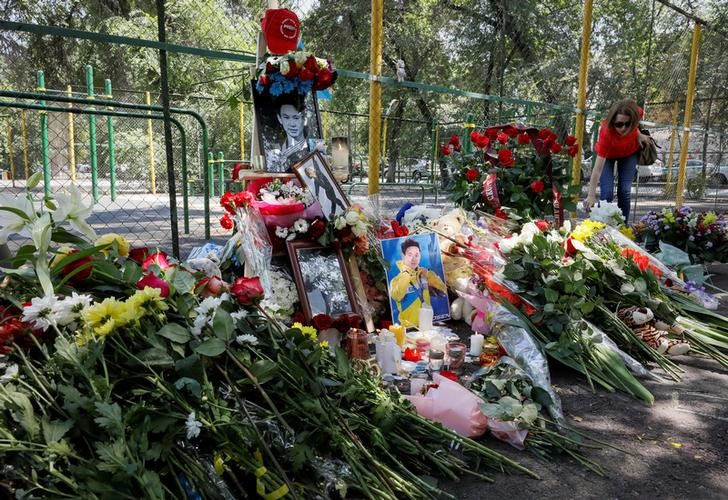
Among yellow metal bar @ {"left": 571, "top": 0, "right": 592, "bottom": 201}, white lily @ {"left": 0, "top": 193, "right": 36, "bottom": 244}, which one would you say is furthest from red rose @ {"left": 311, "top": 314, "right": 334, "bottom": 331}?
yellow metal bar @ {"left": 571, "top": 0, "right": 592, "bottom": 201}

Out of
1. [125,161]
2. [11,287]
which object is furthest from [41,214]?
[125,161]

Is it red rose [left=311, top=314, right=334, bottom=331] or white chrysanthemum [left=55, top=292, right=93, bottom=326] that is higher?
white chrysanthemum [left=55, top=292, right=93, bottom=326]

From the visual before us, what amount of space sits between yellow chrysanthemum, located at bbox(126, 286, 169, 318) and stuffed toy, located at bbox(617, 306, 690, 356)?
102 inches

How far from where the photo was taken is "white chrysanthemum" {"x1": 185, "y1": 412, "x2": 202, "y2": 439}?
1324mm

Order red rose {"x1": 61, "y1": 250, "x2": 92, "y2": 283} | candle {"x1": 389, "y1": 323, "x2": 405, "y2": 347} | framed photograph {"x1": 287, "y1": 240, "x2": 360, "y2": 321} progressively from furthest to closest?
framed photograph {"x1": 287, "y1": 240, "x2": 360, "y2": 321}
candle {"x1": 389, "y1": 323, "x2": 405, "y2": 347}
red rose {"x1": 61, "y1": 250, "x2": 92, "y2": 283}

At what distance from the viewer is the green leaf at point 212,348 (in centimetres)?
146

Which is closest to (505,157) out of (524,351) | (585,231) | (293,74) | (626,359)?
(585,231)

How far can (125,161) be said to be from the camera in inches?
450

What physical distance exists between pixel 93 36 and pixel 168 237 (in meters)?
2.96

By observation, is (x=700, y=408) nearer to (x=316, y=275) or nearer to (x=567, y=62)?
(x=316, y=275)

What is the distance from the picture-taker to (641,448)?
2.06 meters

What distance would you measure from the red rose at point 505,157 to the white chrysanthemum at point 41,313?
3479 millimetres

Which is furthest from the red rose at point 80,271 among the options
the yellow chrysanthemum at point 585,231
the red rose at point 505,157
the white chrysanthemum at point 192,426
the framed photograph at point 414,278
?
the red rose at point 505,157

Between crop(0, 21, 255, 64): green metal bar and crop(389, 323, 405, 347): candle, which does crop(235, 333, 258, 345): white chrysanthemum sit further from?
crop(0, 21, 255, 64): green metal bar
